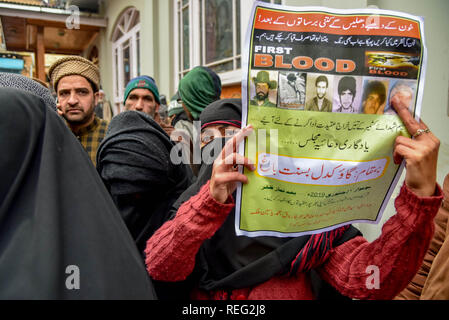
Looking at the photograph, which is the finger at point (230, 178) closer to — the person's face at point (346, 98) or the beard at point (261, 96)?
the beard at point (261, 96)

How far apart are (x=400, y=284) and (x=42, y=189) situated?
104 cm

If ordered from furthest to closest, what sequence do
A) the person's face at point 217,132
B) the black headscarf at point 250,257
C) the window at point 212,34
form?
the window at point 212,34, the person's face at point 217,132, the black headscarf at point 250,257

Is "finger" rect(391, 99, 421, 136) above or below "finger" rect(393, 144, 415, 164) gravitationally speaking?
above

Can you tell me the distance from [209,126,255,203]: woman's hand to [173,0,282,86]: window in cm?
284

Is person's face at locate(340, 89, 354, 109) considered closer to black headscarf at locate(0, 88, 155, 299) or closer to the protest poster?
the protest poster

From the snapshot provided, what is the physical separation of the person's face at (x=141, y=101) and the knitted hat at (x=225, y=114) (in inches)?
73.1

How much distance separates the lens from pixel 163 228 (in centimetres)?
121

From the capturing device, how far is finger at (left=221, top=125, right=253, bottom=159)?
95cm

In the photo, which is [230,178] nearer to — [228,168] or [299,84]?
[228,168]

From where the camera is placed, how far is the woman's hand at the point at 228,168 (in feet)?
3.17

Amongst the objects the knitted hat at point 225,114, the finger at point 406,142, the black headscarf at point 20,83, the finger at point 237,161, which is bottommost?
the finger at point 237,161

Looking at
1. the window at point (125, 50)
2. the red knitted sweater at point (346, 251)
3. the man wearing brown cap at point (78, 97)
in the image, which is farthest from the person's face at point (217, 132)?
the window at point (125, 50)

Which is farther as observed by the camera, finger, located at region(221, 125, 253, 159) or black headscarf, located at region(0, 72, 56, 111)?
black headscarf, located at region(0, 72, 56, 111)

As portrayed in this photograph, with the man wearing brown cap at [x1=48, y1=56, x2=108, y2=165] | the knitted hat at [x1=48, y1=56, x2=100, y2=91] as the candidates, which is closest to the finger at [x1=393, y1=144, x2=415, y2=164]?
the man wearing brown cap at [x1=48, y1=56, x2=108, y2=165]
